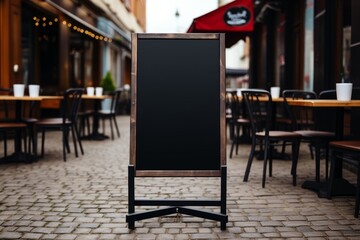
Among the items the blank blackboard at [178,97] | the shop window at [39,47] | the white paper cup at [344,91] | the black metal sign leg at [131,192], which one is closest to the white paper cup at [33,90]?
A: the blank blackboard at [178,97]

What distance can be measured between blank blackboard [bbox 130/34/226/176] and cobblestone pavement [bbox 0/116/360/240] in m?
0.57

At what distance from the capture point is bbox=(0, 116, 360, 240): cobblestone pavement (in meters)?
3.45

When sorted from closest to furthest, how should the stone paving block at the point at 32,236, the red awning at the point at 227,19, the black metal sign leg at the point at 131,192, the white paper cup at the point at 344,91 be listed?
the stone paving block at the point at 32,236 → the black metal sign leg at the point at 131,192 → the white paper cup at the point at 344,91 → the red awning at the point at 227,19

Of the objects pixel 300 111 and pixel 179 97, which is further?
pixel 300 111

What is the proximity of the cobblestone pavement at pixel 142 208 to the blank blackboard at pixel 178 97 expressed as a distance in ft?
1.86

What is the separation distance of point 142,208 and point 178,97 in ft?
3.94

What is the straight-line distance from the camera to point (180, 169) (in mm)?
3477

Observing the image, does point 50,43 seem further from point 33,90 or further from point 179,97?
point 179,97

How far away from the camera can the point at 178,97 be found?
352 cm

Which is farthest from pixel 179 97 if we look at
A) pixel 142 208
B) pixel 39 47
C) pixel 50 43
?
pixel 39 47

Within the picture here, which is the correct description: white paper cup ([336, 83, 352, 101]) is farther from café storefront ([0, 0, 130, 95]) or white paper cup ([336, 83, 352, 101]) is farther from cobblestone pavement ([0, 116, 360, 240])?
café storefront ([0, 0, 130, 95])

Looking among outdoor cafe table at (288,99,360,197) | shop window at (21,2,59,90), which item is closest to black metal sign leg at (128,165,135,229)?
outdoor cafe table at (288,99,360,197)

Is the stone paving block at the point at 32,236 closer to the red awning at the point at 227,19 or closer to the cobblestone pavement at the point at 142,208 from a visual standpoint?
the cobblestone pavement at the point at 142,208

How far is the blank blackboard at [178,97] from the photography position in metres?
3.49
